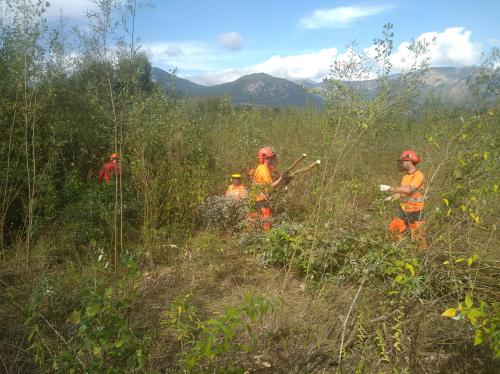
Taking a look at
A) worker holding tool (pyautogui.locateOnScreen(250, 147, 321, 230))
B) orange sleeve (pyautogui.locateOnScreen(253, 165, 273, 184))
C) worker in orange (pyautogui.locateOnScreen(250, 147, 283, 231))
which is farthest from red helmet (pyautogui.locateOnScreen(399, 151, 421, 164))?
orange sleeve (pyautogui.locateOnScreen(253, 165, 273, 184))

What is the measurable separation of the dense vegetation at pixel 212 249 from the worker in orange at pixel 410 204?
15 centimetres

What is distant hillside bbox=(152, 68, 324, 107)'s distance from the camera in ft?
25.8

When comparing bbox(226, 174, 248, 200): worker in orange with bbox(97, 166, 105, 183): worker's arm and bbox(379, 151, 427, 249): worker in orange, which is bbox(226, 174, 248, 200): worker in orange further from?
bbox(97, 166, 105, 183): worker's arm

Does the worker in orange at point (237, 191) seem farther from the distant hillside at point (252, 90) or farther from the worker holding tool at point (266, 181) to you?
the distant hillside at point (252, 90)

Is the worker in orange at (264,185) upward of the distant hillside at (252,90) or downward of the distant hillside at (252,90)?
downward

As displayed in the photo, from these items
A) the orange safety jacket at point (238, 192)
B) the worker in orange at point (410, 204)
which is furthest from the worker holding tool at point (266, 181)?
the worker in orange at point (410, 204)

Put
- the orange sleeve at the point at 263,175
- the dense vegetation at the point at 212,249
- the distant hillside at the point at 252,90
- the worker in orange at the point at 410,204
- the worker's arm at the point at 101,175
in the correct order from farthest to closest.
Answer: the distant hillside at the point at 252,90
the worker's arm at the point at 101,175
the orange sleeve at the point at 263,175
the worker in orange at the point at 410,204
the dense vegetation at the point at 212,249

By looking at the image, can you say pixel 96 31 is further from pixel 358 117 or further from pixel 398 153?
pixel 398 153

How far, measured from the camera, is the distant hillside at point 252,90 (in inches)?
310

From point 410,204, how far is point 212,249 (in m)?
2.74

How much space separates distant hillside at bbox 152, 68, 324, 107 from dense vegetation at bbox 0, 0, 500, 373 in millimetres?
670

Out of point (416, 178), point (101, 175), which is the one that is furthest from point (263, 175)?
point (101, 175)

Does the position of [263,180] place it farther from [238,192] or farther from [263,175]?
[238,192]

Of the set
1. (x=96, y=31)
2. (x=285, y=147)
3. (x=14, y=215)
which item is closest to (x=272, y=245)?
(x=96, y=31)
